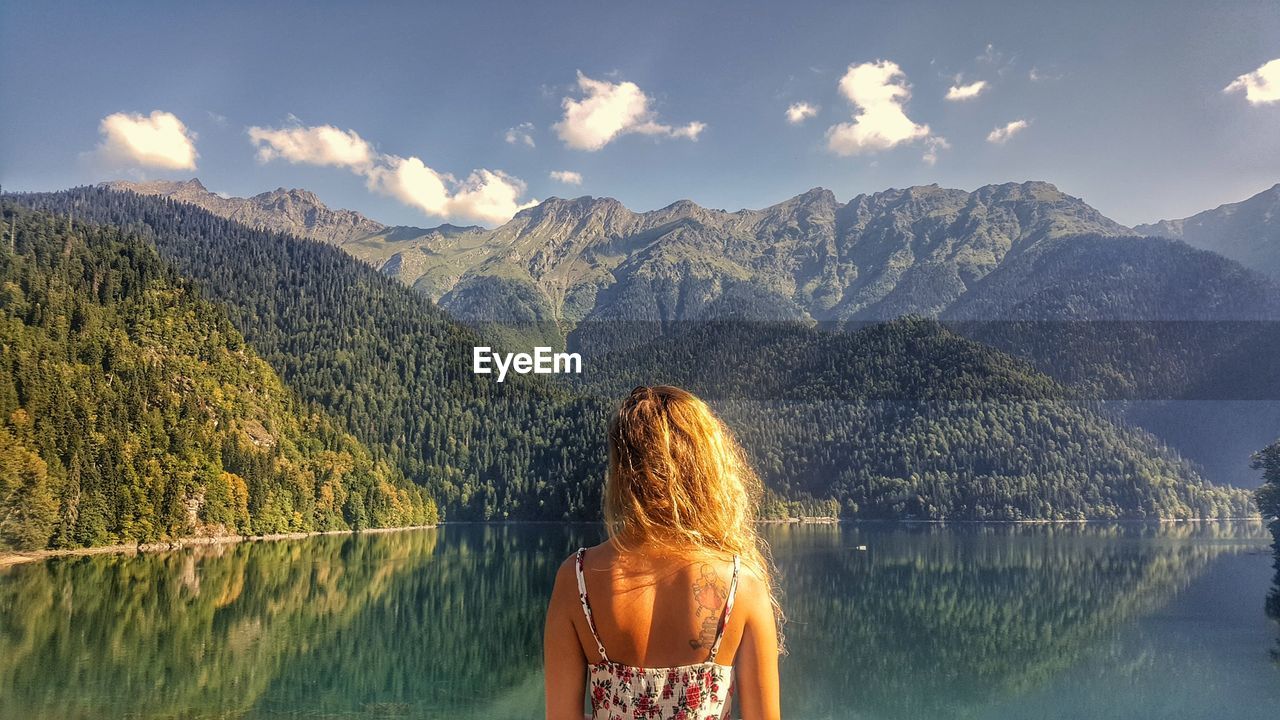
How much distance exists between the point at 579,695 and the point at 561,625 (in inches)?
9.2

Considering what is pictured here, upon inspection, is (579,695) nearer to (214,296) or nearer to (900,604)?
(900,604)

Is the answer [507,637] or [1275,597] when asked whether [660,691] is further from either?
[1275,597]

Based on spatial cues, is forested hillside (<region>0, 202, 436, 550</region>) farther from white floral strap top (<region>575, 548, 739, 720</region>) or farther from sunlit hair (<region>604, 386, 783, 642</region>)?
sunlit hair (<region>604, 386, 783, 642</region>)

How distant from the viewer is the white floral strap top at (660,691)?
8.27ft

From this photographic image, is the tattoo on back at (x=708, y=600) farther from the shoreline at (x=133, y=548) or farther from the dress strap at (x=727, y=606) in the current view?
the shoreline at (x=133, y=548)

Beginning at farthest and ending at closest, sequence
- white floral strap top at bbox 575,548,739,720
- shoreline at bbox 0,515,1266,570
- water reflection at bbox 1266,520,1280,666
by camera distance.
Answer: shoreline at bbox 0,515,1266,570 < water reflection at bbox 1266,520,1280,666 < white floral strap top at bbox 575,548,739,720

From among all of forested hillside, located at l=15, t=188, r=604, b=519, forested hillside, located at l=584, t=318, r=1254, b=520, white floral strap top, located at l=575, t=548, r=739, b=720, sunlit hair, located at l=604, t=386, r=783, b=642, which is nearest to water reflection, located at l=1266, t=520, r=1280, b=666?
white floral strap top, located at l=575, t=548, r=739, b=720

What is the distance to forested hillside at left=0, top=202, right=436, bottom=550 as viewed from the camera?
71.7 metres

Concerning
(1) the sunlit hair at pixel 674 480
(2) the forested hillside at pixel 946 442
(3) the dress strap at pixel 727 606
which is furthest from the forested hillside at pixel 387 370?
(3) the dress strap at pixel 727 606

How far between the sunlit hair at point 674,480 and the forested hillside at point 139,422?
78.5 m

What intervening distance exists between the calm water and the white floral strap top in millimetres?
31292

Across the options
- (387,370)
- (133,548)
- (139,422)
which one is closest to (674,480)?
(133,548)

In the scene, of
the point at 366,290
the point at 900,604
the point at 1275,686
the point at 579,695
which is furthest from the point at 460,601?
the point at 366,290

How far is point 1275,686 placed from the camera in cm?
3772
